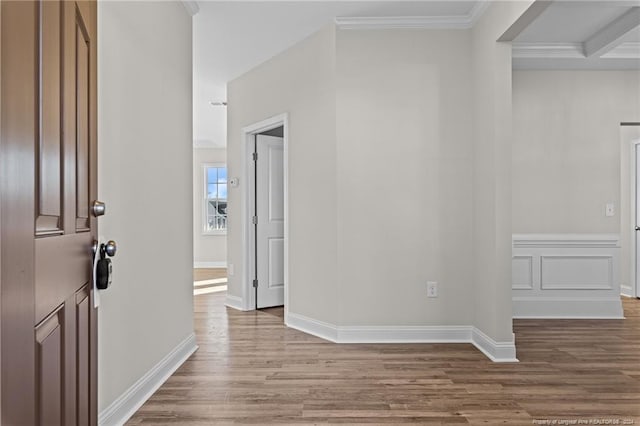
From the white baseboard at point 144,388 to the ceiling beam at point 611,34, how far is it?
4236mm

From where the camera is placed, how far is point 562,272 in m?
4.39

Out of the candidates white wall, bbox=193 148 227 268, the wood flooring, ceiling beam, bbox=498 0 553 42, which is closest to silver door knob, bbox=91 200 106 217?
the wood flooring

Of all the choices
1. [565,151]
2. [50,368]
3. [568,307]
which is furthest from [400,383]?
[565,151]

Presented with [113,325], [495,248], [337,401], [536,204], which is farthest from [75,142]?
[536,204]

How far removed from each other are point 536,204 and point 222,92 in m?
3.90

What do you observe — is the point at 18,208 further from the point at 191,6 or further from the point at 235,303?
the point at 235,303

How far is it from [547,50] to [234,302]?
4.14m

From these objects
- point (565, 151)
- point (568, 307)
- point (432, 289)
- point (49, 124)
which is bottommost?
point (568, 307)

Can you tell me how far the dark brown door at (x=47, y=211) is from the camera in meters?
0.60

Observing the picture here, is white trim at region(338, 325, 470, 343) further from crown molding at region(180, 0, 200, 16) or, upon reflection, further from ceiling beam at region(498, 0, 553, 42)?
crown molding at region(180, 0, 200, 16)

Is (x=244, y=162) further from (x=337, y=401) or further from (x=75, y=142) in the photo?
(x=75, y=142)

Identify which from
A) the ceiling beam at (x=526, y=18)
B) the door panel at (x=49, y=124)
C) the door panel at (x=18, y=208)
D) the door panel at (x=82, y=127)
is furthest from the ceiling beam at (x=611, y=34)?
the door panel at (x=18, y=208)

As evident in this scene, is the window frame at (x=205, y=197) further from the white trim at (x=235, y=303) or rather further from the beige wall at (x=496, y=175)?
the beige wall at (x=496, y=175)

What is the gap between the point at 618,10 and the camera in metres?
3.41
